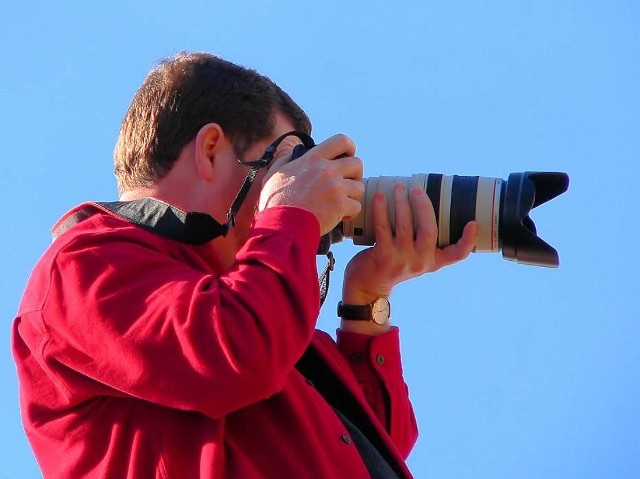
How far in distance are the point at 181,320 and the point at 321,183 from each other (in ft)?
1.20

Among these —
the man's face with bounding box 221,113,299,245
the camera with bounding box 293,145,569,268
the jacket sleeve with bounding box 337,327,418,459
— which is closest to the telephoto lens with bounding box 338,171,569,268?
the camera with bounding box 293,145,569,268

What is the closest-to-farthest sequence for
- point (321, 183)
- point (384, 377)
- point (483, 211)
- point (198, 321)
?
point (198, 321) < point (321, 183) < point (483, 211) < point (384, 377)

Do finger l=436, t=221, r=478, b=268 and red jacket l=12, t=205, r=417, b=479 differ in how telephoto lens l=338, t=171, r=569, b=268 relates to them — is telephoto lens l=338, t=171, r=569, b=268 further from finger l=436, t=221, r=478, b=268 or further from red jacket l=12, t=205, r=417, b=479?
red jacket l=12, t=205, r=417, b=479

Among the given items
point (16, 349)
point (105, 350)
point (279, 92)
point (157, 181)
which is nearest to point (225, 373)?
point (105, 350)

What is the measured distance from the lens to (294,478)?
5.66 ft

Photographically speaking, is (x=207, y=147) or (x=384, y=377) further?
(x=384, y=377)

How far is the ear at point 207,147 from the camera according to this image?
206 cm

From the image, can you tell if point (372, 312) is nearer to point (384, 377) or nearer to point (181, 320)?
point (384, 377)

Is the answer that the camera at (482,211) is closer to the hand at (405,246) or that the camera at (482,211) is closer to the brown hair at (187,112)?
the hand at (405,246)

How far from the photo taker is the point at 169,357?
160 centimetres

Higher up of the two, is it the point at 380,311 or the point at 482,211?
the point at 482,211

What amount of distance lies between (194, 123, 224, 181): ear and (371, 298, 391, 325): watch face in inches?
22.3

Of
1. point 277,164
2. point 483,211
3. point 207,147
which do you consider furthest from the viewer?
point 483,211

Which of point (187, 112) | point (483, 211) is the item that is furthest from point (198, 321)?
point (483, 211)
